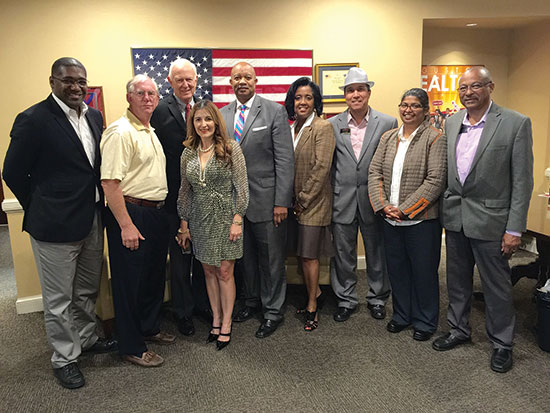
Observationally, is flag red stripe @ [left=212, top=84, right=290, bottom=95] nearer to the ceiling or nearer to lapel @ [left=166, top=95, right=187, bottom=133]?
lapel @ [left=166, top=95, right=187, bottom=133]

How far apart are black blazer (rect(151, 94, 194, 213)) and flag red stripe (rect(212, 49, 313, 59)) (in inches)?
51.9

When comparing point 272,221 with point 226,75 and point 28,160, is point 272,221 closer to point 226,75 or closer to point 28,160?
point 28,160

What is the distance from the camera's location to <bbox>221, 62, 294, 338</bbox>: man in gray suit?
2.98 meters

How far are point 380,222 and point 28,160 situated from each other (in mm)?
2394

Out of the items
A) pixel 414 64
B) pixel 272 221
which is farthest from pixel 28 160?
pixel 414 64

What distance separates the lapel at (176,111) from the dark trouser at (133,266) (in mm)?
629

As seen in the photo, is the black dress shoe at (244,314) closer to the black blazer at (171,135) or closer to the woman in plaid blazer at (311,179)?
the woman in plaid blazer at (311,179)

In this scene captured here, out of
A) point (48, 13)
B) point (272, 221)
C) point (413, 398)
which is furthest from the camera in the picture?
point (48, 13)

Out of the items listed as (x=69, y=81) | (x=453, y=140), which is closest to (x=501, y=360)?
(x=453, y=140)

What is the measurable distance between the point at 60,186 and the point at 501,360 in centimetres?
282

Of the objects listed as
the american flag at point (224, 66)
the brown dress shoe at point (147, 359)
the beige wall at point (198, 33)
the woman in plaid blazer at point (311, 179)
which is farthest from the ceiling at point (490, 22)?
the brown dress shoe at point (147, 359)

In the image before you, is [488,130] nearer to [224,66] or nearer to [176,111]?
[176,111]

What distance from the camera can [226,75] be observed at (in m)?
4.16

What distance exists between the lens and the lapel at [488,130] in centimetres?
249
